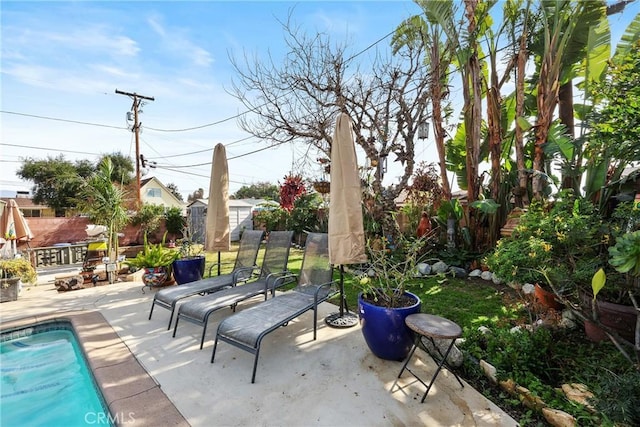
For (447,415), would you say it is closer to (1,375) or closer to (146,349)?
(146,349)

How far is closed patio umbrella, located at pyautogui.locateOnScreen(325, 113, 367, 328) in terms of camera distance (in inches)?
152

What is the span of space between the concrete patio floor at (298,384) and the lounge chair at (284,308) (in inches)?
9.5

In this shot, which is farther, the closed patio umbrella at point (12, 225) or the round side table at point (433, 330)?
the closed patio umbrella at point (12, 225)

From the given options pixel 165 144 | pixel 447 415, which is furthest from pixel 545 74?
pixel 165 144

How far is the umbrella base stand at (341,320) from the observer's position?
4270 mm

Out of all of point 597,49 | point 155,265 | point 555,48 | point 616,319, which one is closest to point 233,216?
point 155,265

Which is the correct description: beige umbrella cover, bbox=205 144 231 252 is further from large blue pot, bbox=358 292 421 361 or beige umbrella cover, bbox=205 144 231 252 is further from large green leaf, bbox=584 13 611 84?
large green leaf, bbox=584 13 611 84

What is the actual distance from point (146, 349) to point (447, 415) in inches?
139

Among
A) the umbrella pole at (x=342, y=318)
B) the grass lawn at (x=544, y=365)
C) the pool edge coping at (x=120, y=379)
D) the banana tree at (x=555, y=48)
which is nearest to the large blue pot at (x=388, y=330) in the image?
the grass lawn at (x=544, y=365)

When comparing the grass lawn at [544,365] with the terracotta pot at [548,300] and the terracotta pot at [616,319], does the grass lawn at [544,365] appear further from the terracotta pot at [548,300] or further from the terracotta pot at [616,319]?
the terracotta pot at [548,300]

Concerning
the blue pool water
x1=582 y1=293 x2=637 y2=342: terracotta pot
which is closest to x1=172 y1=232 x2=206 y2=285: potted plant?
the blue pool water

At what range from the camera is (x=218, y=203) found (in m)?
6.09

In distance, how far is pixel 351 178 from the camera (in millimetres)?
3895

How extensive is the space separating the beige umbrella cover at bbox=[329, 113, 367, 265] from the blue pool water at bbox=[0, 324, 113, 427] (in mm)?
2893
